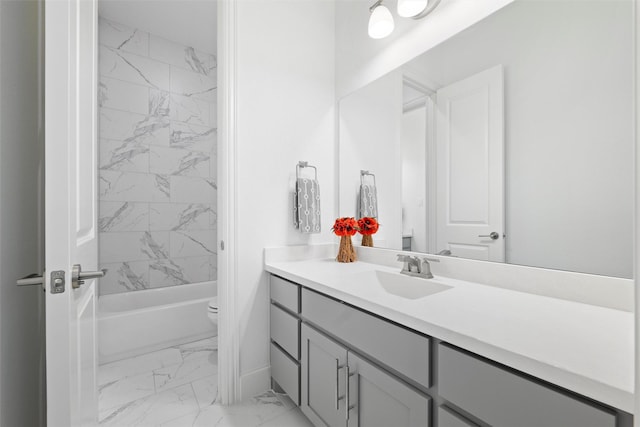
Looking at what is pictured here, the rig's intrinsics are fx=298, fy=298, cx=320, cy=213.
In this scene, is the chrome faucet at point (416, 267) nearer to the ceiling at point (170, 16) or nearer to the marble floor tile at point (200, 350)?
the marble floor tile at point (200, 350)

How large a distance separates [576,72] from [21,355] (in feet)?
6.32

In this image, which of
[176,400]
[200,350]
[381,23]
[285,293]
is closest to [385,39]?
[381,23]

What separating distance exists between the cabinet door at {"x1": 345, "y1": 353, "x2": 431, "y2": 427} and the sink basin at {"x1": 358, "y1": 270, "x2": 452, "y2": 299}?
44 centimetres

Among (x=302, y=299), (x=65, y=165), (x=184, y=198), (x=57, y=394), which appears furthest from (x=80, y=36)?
(x=184, y=198)

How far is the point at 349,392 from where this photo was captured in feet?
3.64

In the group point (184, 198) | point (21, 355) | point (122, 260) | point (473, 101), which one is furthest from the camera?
point (184, 198)

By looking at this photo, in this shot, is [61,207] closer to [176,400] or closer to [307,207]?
[307,207]

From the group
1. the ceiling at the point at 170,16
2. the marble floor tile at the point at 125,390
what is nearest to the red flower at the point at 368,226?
the marble floor tile at the point at 125,390

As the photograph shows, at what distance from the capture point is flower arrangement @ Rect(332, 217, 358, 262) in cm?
183

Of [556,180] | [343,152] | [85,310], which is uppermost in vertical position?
[343,152]

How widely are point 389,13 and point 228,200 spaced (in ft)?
4.33

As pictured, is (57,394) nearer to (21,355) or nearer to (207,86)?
(21,355)

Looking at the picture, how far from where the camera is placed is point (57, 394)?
0.71m

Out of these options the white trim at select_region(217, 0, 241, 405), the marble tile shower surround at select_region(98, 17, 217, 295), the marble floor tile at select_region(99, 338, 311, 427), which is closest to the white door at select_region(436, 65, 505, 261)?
the white trim at select_region(217, 0, 241, 405)
